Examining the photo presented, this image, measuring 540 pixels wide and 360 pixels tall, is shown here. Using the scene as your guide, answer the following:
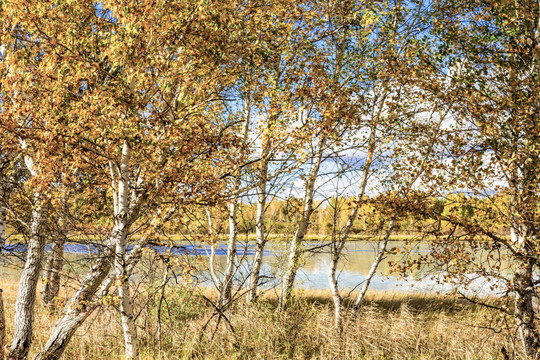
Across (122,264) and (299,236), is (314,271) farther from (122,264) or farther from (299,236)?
(122,264)

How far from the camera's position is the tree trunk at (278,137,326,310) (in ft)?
33.6

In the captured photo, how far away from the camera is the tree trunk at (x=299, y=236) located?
1023cm

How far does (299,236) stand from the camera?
10.6 meters

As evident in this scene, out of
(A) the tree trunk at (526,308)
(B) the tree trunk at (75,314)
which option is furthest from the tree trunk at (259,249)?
(A) the tree trunk at (526,308)

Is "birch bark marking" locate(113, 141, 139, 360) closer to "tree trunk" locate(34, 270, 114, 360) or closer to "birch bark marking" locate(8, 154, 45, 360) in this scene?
"tree trunk" locate(34, 270, 114, 360)

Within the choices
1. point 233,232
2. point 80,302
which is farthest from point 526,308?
point 80,302

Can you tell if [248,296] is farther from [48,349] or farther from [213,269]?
[48,349]

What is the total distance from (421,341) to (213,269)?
537 centimetres

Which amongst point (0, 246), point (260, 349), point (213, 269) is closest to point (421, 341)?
point (260, 349)

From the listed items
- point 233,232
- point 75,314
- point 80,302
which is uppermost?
point 233,232

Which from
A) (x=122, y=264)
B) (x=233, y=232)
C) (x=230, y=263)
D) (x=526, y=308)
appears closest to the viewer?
(x=122, y=264)

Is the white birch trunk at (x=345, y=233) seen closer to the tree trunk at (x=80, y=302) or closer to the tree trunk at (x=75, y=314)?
the tree trunk at (x=80, y=302)

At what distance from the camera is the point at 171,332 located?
9.62 meters

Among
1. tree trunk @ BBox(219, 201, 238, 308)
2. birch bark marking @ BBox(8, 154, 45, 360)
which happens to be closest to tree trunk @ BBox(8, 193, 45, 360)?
birch bark marking @ BBox(8, 154, 45, 360)
